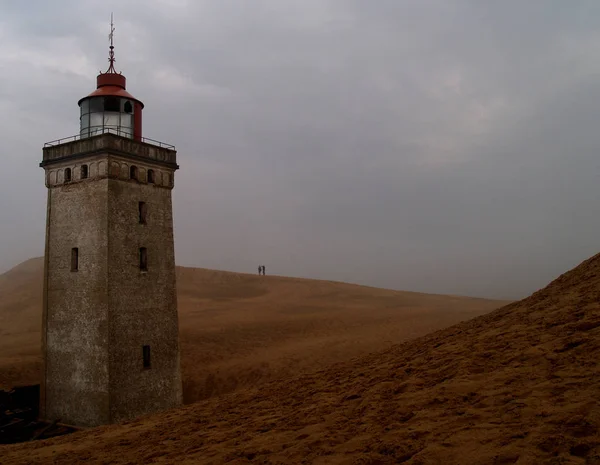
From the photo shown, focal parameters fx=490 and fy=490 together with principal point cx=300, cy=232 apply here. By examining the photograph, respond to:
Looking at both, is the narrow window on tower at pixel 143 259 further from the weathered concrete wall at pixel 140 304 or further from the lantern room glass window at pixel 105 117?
the lantern room glass window at pixel 105 117

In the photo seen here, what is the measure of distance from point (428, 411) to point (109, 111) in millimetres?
16084

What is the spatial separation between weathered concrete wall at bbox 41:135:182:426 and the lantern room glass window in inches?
50.8

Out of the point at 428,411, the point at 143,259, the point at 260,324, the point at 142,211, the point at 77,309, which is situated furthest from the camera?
the point at 260,324

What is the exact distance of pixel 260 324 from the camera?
3388 centimetres

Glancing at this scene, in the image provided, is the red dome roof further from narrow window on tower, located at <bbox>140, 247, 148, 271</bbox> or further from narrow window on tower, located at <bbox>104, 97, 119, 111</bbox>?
narrow window on tower, located at <bbox>140, 247, 148, 271</bbox>

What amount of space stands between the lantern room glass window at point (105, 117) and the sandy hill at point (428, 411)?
442 inches

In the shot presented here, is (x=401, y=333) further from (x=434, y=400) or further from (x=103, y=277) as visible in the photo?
(x=434, y=400)

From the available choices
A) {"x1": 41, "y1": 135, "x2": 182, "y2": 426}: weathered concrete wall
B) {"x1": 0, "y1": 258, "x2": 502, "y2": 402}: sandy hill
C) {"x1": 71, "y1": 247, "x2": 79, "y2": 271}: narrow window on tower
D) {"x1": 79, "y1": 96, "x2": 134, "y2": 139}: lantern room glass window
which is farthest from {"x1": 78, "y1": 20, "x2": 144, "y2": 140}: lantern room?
{"x1": 0, "y1": 258, "x2": 502, "y2": 402}: sandy hill

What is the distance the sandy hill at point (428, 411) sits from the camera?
14.5 ft

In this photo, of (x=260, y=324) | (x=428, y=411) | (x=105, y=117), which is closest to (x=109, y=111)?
(x=105, y=117)

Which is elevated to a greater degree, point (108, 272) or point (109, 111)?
point (109, 111)

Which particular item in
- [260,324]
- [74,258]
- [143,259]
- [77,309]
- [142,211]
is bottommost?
[260,324]

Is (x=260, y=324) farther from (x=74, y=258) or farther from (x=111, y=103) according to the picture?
(x=111, y=103)

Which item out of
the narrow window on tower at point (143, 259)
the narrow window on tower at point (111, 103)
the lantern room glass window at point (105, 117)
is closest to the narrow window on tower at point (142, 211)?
the narrow window on tower at point (143, 259)
